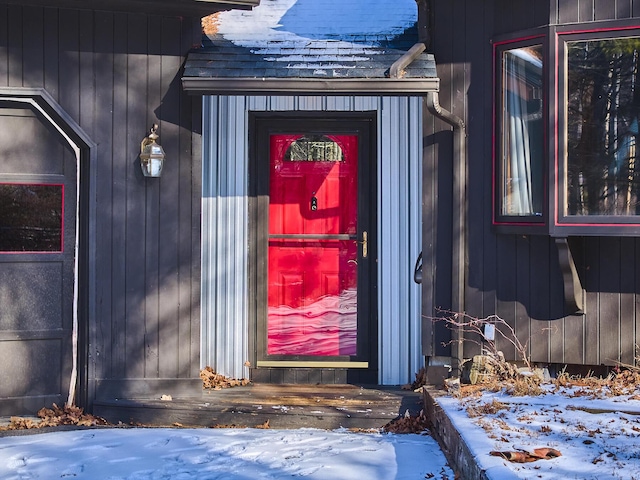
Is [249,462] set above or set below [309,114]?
below

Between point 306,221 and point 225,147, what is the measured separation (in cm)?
98

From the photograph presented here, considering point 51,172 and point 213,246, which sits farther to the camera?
point 213,246

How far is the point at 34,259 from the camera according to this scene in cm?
659

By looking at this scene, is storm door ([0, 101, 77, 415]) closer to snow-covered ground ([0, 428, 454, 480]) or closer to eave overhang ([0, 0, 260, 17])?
snow-covered ground ([0, 428, 454, 480])

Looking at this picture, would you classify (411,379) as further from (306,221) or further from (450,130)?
(450,130)

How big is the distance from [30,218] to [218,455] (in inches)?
99.8

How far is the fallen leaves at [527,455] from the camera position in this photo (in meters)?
4.41

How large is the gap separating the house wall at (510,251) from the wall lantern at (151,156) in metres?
2.12

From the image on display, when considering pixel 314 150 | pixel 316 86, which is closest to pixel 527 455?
pixel 316 86

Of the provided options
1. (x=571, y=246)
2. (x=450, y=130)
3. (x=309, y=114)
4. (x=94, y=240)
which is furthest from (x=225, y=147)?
(x=571, y=246)

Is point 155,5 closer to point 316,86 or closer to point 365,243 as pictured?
point 316,86

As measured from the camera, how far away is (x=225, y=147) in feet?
24.6

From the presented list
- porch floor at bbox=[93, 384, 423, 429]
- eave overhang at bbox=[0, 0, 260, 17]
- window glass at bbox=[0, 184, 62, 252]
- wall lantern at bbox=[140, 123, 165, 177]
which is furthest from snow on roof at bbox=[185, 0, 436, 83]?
porch floor at bbox=[93, 384, 423, 429]

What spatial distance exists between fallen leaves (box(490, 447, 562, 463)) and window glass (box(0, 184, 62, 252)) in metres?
3.91
